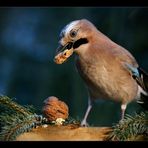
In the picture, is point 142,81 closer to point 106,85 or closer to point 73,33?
point 106,85

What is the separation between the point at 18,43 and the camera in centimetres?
199

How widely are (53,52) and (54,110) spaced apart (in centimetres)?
38

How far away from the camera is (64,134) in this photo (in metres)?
1.54

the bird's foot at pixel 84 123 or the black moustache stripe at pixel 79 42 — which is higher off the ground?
the black moustache stripe at pixel 79 42

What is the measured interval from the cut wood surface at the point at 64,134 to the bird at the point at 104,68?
0.06 m

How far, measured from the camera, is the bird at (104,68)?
1624 mm

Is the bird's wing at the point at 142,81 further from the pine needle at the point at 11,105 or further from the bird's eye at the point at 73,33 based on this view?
the pine needle at the point at 11,105

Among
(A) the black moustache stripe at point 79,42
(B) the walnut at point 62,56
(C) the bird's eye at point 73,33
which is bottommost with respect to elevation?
(B) the walnut at point 62,56

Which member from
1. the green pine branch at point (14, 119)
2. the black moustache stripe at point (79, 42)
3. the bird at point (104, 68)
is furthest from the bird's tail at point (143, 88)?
the green pine branch at point (14, 119)

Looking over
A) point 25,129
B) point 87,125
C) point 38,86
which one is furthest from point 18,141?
point 38,86

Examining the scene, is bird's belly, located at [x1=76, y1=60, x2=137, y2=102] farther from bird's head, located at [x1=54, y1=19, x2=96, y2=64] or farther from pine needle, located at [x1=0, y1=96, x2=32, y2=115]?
pine needle, located at [x1=0, y1=96, x2=32, y2=115]

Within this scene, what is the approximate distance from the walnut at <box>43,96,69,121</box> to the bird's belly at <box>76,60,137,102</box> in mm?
104
